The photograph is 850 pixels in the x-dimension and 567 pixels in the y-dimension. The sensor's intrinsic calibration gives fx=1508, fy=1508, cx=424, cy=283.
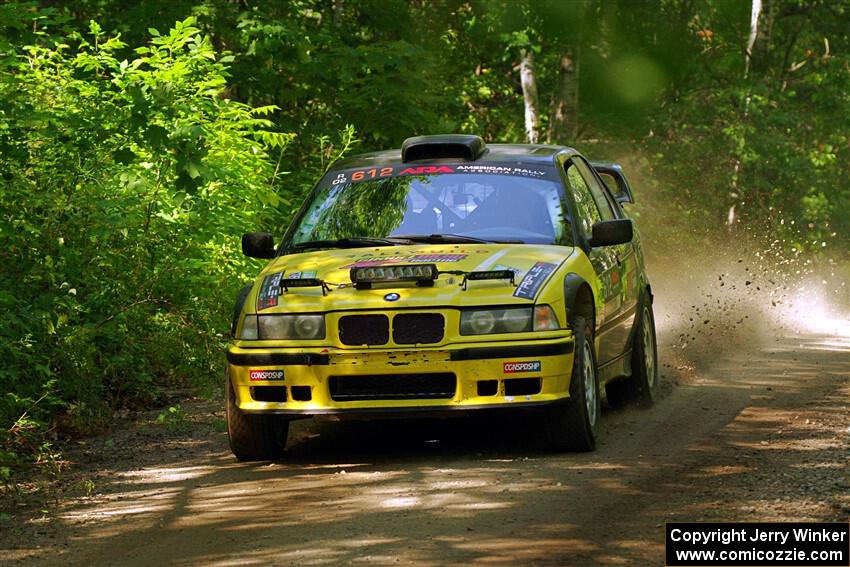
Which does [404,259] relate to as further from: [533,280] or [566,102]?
[566,102]

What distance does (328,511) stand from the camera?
7.10 metres

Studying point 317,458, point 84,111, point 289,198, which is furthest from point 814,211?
point 317,458

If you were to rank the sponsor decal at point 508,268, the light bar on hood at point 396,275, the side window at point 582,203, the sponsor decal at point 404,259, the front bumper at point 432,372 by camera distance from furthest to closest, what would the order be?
1. the side window at point 582,203
2. the sponsor decal at point 404,259
3. the sponsor decal at point 508,268
4. the light bar on hood at point 396,275
5. the front bumper at point 432,372

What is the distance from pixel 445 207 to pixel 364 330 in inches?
59.9

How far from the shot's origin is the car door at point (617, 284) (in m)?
9.80

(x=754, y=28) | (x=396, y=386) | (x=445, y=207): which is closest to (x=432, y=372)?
(x=396, y=386)

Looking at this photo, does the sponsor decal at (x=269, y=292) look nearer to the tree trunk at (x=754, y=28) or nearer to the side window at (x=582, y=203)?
the side window at (x=582, y=203)

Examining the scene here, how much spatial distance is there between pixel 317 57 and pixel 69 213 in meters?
9.36

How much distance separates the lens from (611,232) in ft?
30.5

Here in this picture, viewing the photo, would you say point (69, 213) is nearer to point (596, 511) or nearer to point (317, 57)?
point (596, 511)

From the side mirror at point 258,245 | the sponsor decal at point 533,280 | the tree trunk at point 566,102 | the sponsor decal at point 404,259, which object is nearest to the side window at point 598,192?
the sponsor decal at point 533,280

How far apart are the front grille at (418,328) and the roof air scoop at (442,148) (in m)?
1.99

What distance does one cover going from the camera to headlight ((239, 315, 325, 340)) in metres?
8.33

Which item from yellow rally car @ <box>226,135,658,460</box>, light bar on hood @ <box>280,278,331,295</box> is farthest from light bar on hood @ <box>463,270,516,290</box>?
light bar on hood @ <box>280,278,331,295</box>
